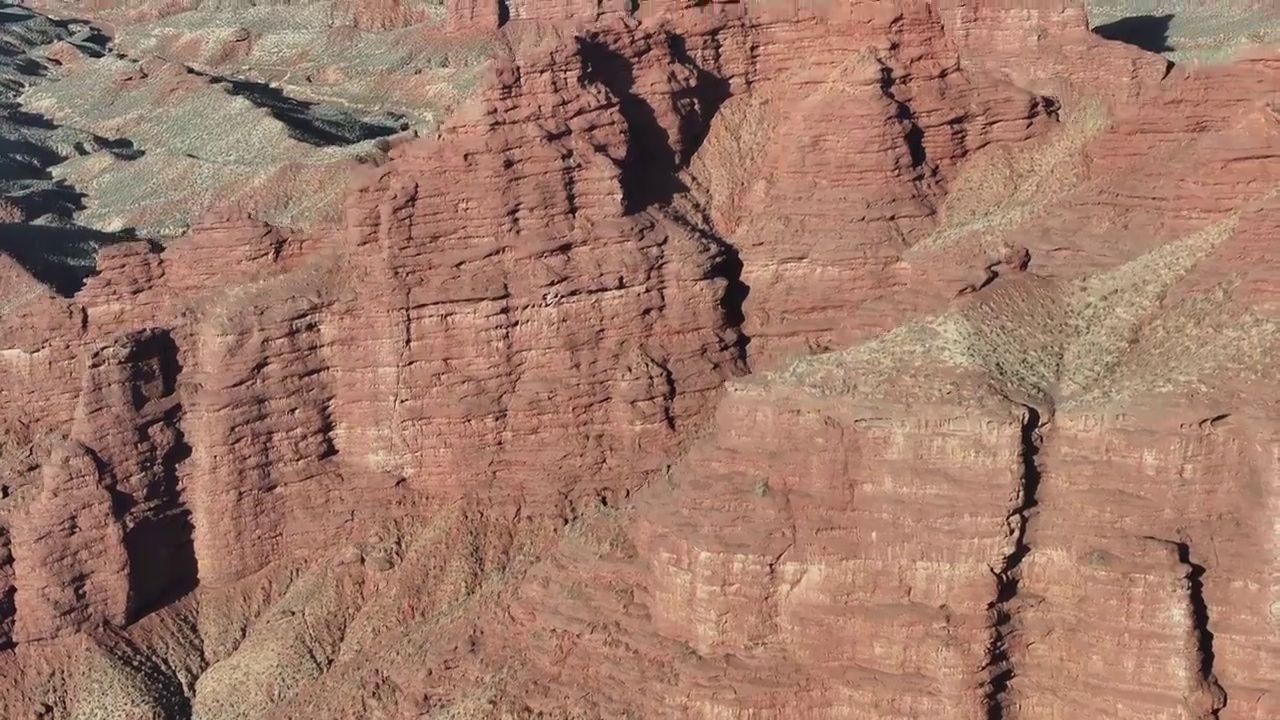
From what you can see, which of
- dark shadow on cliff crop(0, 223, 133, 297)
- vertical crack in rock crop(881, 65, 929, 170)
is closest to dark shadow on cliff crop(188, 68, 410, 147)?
dark shadow on cliff crop(0, 223, 133, 297)

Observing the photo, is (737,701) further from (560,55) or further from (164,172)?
(164,172)

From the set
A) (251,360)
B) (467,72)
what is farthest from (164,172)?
(251,360)

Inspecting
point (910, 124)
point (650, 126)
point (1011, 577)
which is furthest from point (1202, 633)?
point (650, 126)

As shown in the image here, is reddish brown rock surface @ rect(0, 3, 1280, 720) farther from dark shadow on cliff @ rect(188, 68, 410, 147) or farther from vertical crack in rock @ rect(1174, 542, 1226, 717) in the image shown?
dark shadow on cliff @ rect(188, 68, 410, 147)

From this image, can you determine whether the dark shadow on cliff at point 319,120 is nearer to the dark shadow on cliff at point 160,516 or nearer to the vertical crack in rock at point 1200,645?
the dark shadow on cliff at point 160,516

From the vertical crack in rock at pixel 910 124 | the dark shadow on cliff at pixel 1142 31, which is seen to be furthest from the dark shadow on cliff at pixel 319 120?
the dark shadow on cliff at pixel 1142 31
